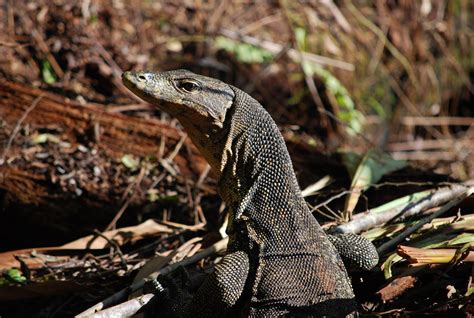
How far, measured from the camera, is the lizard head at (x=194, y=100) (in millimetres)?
4176

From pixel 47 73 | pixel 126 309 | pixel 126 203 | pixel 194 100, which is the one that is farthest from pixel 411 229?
pixel 47 73

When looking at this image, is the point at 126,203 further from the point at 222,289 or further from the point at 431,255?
the point at 431,255

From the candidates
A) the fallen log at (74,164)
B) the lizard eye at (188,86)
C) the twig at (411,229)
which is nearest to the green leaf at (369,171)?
the twig at (411,229)

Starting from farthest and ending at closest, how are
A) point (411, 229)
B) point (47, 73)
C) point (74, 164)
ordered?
point (47, 73), point (74, 164), point (411, 229)

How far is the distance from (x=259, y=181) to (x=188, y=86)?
0.86 meters

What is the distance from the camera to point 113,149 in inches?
243

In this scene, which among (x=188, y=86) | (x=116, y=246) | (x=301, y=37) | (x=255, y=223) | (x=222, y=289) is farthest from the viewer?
(x=301, y=37)

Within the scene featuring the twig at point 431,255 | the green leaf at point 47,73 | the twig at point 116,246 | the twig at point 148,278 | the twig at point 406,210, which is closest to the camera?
the twig at point 431,255

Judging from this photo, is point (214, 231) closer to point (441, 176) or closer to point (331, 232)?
point (331, 232)

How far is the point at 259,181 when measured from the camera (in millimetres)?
4230

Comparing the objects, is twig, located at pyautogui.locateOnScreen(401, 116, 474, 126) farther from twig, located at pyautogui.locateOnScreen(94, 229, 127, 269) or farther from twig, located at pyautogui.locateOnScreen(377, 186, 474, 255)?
twig, located at pyautogui.locateOnScreen(94, 229, 127, 269)

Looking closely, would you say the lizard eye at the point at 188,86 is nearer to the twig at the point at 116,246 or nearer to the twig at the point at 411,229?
the twig at the point at 116,246

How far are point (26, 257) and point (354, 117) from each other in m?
6.16

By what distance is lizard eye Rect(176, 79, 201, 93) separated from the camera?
428 cm
